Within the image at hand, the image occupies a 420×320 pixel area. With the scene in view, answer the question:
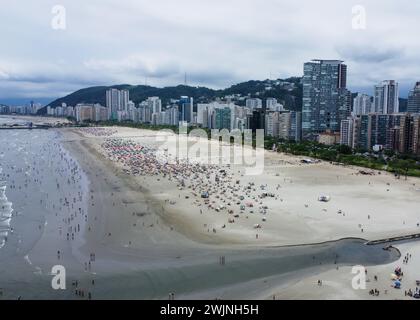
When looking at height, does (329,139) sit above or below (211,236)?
above

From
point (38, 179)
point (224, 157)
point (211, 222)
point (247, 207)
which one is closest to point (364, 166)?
point (224, 157)

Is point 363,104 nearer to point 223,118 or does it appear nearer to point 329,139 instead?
point 223,118

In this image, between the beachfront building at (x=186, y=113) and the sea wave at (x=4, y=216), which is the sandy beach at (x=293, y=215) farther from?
the beachfront building at (x=186, y=113)

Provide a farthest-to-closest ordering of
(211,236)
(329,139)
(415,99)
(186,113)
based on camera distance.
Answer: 1. (186,113)
2. (415,99)
3. (329,139)
4. (211,236)

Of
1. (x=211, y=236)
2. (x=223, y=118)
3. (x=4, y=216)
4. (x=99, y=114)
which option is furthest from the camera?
(x=99, y=114)

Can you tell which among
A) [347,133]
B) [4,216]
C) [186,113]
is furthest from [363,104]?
[4,216]

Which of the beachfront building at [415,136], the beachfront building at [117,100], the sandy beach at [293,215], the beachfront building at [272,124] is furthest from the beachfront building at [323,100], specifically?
the beachfront building at [117,100]
